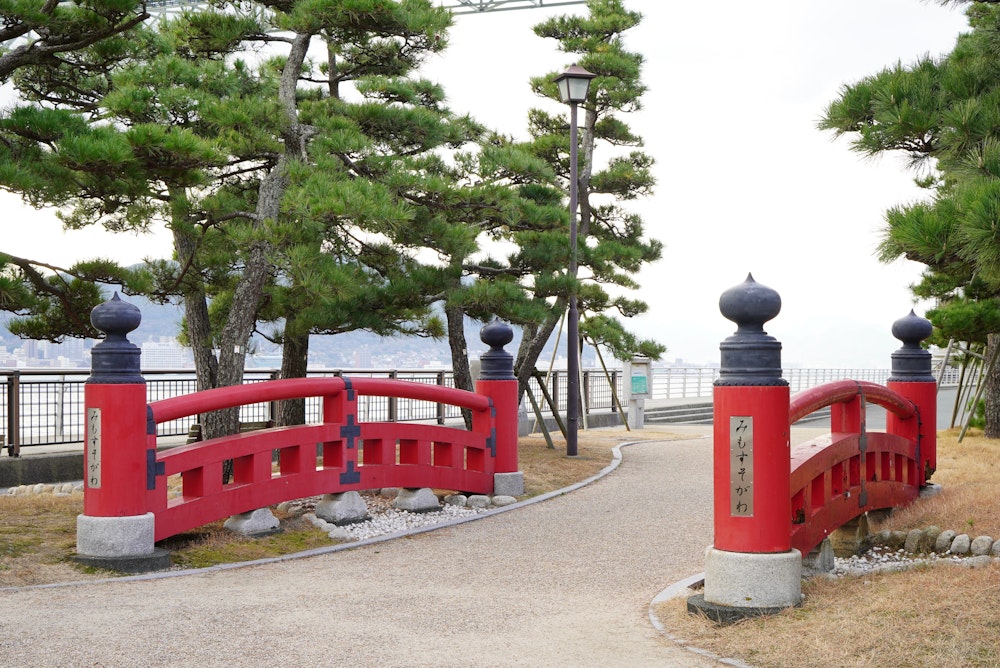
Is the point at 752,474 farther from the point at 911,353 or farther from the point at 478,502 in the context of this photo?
the point at 478,502

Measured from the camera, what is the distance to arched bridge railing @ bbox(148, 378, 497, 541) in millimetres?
7254

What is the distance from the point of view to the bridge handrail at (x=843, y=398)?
6332 millimetres

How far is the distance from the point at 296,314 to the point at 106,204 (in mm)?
3315

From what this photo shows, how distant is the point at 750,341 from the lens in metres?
5.41

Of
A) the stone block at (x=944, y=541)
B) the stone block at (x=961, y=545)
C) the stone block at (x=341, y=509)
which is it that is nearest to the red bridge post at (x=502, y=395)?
the stone block at (x=341, y=509)

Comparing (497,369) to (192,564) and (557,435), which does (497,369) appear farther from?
(557,435)

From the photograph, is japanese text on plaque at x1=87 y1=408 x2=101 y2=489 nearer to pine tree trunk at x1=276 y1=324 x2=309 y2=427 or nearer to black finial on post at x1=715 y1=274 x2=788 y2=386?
black finial on post at x1=715 y1=274 x2=788 y2=386

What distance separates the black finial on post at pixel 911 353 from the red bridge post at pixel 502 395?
139 inches

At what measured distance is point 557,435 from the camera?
1778 cm

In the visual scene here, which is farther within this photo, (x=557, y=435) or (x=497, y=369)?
(x=557, y=435)

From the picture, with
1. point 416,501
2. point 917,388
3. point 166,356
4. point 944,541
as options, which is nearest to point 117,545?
point 416,501

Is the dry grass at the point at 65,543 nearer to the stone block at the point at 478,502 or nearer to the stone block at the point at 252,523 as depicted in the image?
the stone block at the point at 252,523

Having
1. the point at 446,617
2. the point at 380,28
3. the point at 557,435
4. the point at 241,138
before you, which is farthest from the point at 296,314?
the point at 446,617

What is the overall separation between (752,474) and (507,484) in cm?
482
